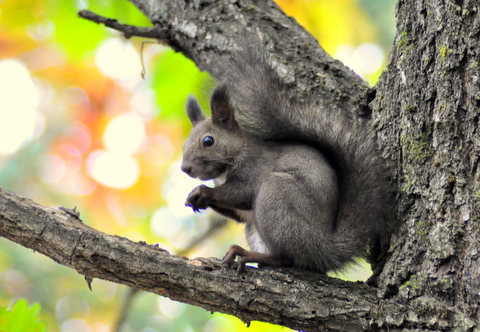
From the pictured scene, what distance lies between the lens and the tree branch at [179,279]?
5.54ft

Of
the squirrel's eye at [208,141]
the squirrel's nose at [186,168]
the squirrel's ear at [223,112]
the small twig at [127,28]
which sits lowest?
the squirrel's nose at [186,168]

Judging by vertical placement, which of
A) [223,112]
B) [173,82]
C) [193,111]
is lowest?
[223,112]

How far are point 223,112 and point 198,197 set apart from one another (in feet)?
1.78

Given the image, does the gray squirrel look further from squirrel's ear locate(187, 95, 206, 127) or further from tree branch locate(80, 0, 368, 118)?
squirrel's ear locate(187, 95, 206, 127)

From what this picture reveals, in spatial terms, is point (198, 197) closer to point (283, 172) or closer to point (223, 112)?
point (283, 172)

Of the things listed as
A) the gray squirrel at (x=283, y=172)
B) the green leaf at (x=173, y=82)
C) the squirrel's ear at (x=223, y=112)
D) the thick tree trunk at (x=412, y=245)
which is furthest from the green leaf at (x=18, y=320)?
the green leaf at (x=173, y=82)

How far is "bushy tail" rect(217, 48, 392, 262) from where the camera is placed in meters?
1.99

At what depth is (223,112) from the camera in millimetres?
2662

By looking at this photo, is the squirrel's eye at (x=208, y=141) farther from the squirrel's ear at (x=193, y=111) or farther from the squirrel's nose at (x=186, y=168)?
the squirrel's ear at (x=193, y=111)

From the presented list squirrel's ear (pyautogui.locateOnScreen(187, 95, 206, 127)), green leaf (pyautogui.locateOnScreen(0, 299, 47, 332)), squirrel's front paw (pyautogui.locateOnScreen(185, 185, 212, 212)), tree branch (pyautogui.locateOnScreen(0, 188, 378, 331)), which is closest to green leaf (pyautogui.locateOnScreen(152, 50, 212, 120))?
squirrel's ear (pyautogui.locateOnScreen(187, 95, 206, 127))

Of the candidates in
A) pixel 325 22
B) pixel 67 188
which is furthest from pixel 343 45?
pixel 67 188

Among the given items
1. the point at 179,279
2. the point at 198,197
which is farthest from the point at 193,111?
the point at 179,279

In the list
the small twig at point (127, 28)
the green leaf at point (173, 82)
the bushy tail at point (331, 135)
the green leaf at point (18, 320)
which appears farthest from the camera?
the green leaf at point (173, 82)

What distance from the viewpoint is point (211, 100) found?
8.40ft
